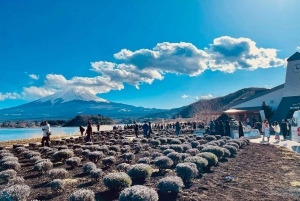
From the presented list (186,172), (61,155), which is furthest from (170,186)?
(61,155)

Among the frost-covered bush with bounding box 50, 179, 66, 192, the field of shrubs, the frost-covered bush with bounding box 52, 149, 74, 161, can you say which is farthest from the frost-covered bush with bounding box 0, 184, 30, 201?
the frost-covered bush with bounding box 52, 149, 74, 161

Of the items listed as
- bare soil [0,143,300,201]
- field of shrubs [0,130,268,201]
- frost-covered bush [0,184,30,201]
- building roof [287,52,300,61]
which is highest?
building roof [287,52,300,61]

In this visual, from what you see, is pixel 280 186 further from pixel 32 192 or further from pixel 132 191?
pixel 32 192

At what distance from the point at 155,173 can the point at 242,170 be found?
3.44 metres

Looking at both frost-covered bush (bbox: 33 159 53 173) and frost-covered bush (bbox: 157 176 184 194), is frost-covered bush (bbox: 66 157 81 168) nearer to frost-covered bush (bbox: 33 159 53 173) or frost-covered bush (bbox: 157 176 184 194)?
frost-covered bush (bbox: 33 159 53 173)

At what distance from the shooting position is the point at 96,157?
1113cm

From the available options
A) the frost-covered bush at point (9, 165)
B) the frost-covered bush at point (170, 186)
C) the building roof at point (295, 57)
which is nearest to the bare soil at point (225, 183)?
the frost-covered bush at point (170, 186)

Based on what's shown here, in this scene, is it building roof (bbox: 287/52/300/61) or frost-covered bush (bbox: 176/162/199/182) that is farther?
building roof (bbox: 287/52/300/61)

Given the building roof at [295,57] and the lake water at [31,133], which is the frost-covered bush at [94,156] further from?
the building roof at [295,57]

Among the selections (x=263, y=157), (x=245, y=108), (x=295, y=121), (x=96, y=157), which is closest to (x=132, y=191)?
(x=96, y=157)

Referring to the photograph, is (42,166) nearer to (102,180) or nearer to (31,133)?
(102,180)

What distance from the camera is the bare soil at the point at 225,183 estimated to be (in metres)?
6.11

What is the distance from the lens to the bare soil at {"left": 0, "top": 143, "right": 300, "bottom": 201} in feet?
20.0

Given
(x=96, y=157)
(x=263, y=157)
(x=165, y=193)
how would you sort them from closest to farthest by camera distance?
(x=165, y=193)
(x=96, y=157)
(x=263, y=157)
